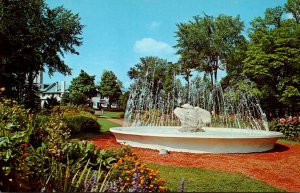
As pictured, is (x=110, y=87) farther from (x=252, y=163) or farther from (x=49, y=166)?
(x=49, y=166)

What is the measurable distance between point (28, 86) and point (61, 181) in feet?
72.4

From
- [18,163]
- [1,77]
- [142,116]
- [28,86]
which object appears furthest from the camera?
[142,116]

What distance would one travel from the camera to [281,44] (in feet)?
88.6

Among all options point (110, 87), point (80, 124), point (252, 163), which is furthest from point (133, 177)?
point (110, 87)

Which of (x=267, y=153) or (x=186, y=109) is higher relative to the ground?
(x=186, y=109)

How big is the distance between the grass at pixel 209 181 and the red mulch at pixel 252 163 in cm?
54

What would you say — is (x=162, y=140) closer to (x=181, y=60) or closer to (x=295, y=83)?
(x=295, y=83)

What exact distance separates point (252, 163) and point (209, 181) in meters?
3.03

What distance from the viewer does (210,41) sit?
4091 cm

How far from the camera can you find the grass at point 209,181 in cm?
638

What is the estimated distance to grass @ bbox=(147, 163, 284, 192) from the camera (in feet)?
20.9

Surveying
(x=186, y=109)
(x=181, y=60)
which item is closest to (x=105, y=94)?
(x=181, y=60)

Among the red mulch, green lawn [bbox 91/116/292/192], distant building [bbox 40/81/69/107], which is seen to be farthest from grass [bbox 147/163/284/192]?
distant building [bbox 40/81/69/107]

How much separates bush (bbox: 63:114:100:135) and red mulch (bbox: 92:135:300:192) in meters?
5.71
